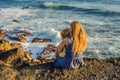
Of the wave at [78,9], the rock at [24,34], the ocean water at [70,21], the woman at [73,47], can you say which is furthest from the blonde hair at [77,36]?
the wave at [78,9]

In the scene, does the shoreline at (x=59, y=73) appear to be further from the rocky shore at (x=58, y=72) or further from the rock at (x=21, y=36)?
the rock at (x=21, y=36)

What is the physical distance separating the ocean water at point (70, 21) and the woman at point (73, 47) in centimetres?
403

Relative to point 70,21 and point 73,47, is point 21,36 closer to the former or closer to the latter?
point 70,21

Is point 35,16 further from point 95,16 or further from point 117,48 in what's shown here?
point 117,48

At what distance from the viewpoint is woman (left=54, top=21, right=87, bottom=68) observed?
7.50 metres

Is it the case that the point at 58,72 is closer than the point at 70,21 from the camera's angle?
Yes

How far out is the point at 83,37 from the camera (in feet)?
24.8

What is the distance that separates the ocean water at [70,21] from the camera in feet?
43.3

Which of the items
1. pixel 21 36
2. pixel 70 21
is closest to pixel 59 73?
pixel 21 36

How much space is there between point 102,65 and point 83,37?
985mm

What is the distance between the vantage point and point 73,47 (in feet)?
25.1

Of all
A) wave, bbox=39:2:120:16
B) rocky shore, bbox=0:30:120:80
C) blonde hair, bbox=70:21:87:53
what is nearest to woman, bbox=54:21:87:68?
blonde hair, bbox=70:21:87:53

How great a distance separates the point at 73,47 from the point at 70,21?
1286 centimetres

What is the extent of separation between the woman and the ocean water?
13.2ft
